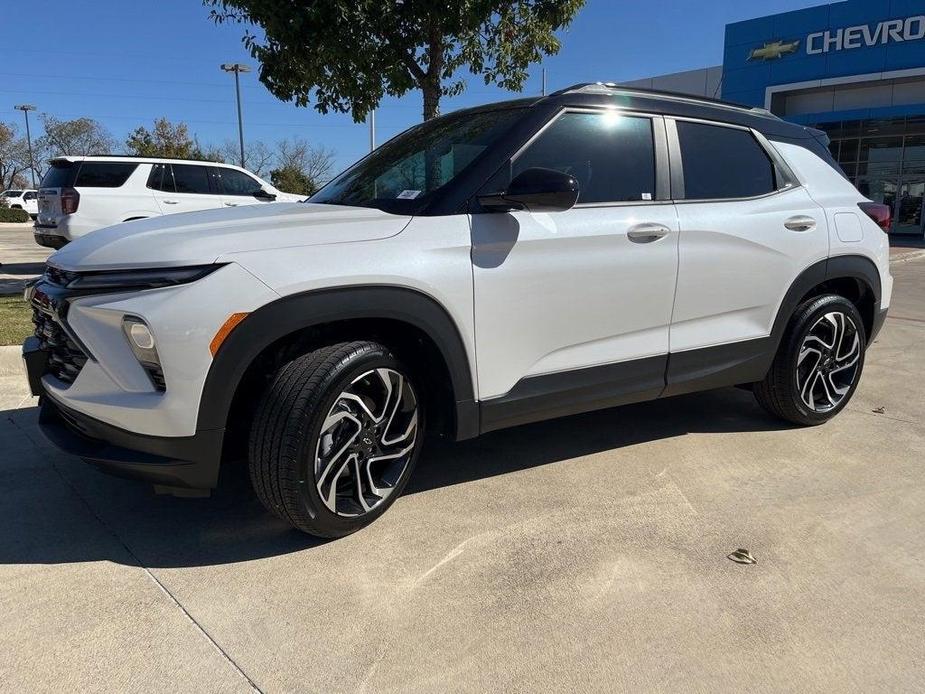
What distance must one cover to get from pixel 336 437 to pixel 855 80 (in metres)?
23.7

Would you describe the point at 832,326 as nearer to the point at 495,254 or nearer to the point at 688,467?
the point at 688,467

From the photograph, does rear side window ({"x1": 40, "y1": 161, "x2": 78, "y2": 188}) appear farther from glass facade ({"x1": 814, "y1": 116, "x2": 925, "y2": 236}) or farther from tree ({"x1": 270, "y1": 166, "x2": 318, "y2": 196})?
tree ({"x1": 270, "y1": 166, "x2": 318, "y2": 196})

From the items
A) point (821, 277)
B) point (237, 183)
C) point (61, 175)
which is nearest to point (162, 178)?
point (237, 183)

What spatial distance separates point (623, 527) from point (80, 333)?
2.23m

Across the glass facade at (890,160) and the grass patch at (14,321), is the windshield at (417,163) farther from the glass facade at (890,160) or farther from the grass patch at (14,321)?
the glass facade at (890,160)

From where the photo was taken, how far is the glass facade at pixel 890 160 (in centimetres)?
2266

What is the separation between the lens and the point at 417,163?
3400mm

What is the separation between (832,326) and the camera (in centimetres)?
416

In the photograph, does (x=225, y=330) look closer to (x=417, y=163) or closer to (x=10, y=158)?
(x=417, y=163)

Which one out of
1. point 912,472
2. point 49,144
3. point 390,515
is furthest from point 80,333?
point 49,144

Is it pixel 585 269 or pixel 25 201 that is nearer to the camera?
pixel 585 269

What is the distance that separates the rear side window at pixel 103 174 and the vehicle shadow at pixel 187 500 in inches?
288

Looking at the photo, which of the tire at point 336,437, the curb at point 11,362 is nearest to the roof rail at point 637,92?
the tire at point 336,437

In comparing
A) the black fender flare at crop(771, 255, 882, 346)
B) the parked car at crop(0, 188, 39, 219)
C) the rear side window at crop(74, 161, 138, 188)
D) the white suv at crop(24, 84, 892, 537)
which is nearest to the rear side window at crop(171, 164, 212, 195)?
the rear side window at crop(74, 161, 138, 188)
